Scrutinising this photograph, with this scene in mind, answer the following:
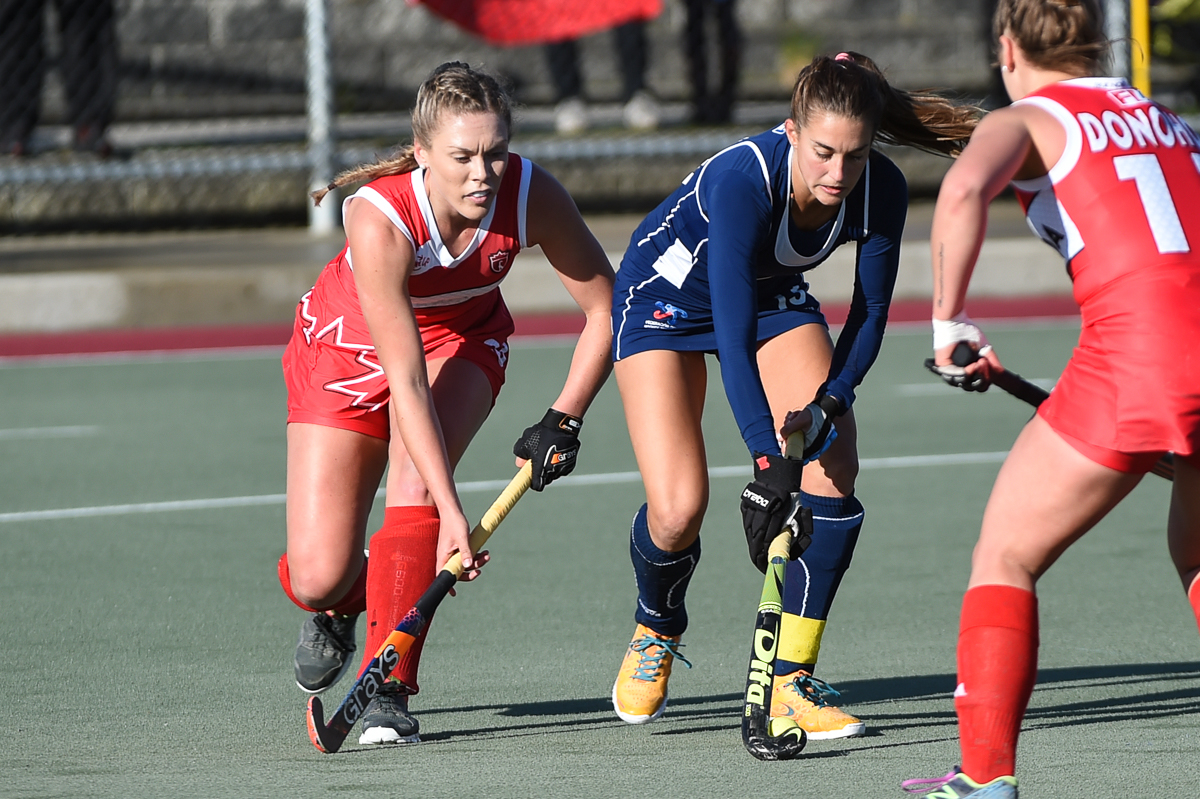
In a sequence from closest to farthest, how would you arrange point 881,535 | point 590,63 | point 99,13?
point 881,535 → point 99,13 → point 590,63

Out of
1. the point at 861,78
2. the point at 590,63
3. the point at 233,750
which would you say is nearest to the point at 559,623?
the point at 233,750

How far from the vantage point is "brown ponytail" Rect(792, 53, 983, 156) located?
3.72m

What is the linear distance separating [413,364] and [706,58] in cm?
1058

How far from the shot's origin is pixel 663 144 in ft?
42.4

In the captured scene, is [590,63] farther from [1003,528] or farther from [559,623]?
[1003,528]

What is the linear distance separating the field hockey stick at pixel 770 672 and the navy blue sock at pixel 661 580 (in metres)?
0.47

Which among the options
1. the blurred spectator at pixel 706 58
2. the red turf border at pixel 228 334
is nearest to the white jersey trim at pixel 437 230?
the red turf border at pixel 228 334

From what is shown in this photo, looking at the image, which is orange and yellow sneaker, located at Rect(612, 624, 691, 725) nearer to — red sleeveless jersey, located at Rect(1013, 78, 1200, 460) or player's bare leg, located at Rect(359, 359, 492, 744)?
player's bare leg, located at Rect(359, 359, 492, 744)

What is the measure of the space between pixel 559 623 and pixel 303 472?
971 millimetres

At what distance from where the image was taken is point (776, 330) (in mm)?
4266

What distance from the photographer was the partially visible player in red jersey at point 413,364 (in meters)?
3.92

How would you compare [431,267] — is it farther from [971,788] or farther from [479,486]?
[479,486]

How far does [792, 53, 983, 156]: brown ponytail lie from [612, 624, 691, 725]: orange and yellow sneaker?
4.22 feet

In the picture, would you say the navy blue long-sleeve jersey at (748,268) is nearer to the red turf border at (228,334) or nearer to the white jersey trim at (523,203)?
the white jersey trim at (523,203)
